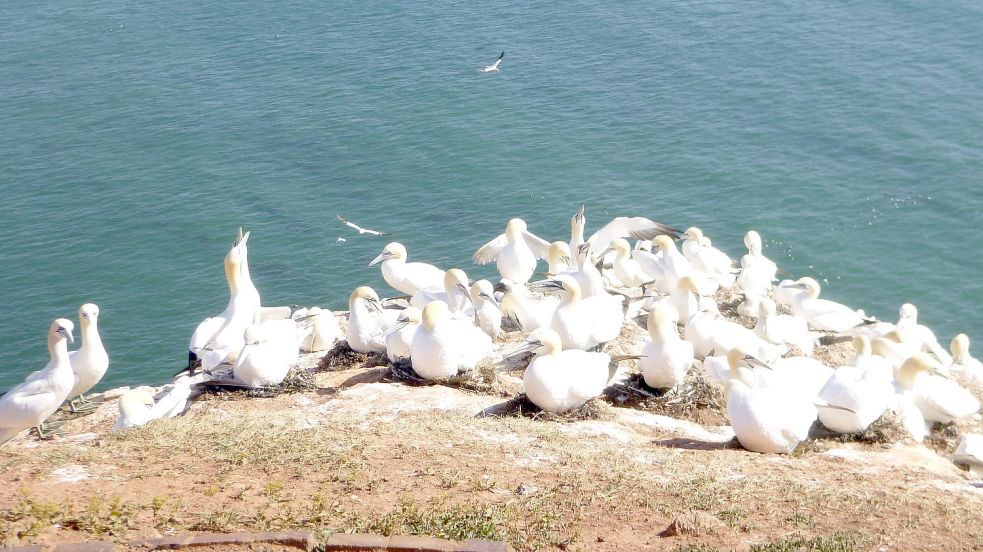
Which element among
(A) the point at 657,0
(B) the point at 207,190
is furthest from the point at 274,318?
(A) the point at 657,0

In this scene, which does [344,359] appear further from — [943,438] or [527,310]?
[943,438]

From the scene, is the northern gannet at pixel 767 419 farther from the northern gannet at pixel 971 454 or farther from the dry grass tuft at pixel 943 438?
the dry grass tuft at pixel 943 438

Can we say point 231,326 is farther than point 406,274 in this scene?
No

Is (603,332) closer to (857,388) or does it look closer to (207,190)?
(857,388)

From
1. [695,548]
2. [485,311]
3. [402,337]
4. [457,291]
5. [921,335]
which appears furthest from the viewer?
[921,335]

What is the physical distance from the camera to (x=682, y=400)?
1245 cm

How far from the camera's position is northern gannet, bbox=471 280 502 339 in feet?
48.5

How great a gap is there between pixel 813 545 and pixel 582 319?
6.50m

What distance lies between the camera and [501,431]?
10.5 meters

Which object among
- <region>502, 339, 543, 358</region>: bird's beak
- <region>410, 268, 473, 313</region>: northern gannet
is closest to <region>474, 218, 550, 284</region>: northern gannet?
<region>410, 268, 473, 313</region>: northern gannet

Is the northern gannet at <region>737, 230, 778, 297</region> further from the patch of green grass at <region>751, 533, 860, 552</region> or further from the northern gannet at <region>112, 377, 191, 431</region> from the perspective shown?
the patch of green grass at <region>751, 533, 860, 552</region>

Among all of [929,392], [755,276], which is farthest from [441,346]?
[755,276]

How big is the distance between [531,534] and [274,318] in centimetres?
933

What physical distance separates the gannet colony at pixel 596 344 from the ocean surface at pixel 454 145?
5.92m
